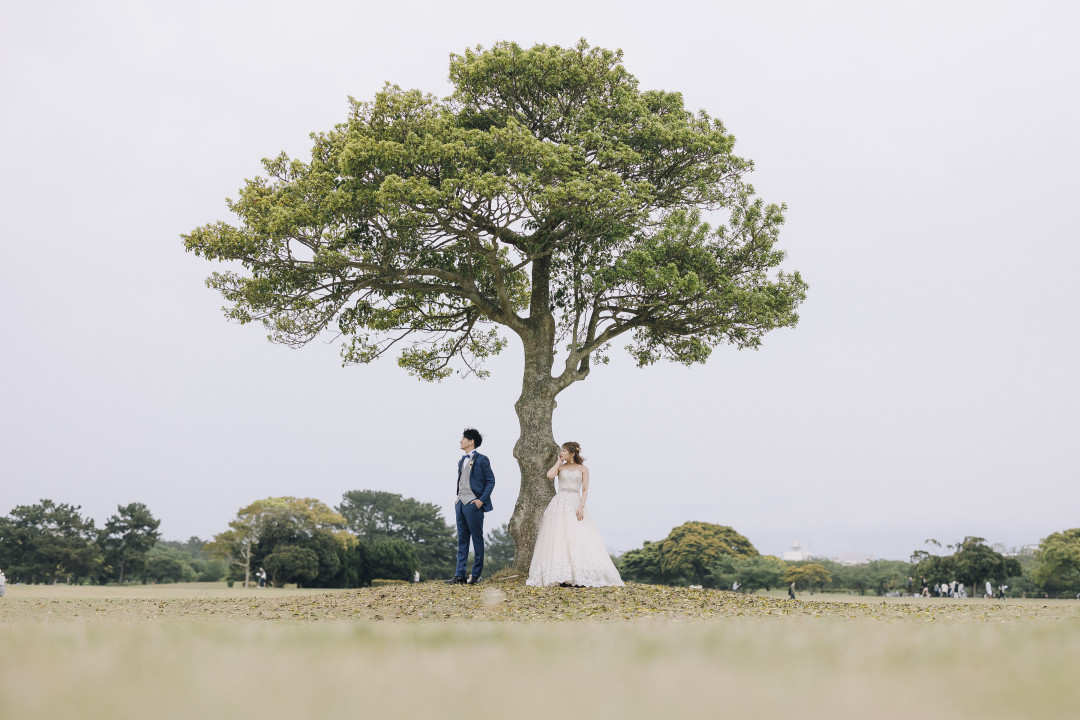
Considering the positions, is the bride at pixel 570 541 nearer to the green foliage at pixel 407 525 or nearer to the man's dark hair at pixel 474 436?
the man's dark hair at pixel 474 436

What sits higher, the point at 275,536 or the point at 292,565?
the point at 275,536

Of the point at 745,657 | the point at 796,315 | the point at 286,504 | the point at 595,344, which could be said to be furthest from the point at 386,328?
the point at 286,504

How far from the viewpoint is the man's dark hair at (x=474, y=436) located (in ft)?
48.9

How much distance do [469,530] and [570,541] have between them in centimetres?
228

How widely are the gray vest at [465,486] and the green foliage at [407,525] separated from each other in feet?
115

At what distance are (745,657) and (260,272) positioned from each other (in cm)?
1427

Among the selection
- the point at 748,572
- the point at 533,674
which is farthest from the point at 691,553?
the point at 533,674

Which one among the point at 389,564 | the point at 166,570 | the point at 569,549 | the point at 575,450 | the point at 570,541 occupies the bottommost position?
the point at 166,570

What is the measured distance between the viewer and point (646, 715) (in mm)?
2748

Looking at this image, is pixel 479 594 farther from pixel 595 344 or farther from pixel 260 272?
pixel 260 272

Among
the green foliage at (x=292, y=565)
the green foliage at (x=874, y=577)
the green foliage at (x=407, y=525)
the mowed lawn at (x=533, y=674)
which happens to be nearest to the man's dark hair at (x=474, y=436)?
the mowed lawn at (x=533, y=674)

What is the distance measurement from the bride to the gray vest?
1598 mm

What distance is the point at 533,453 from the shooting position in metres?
16.3

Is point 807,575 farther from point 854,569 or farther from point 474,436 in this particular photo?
point 474,436
